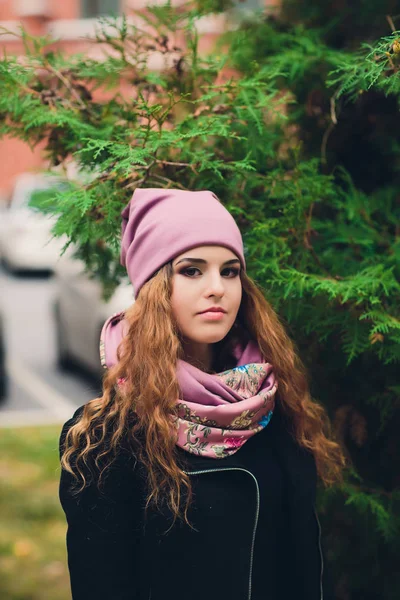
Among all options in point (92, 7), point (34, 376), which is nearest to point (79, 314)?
point (34, 376)

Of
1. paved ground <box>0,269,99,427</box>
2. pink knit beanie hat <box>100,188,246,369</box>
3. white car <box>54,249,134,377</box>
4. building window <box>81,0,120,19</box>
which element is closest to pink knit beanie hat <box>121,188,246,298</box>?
pink knit beanie hat <box>100,188,246,369</box>

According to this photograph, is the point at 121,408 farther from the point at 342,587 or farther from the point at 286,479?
the point at 342,587

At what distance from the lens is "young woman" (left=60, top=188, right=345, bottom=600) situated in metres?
1.93

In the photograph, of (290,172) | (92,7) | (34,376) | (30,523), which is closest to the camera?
(290,172)

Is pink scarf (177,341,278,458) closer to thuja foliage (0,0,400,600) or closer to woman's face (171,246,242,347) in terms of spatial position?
woman's face (171,246,242,347)

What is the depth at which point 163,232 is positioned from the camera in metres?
2.01

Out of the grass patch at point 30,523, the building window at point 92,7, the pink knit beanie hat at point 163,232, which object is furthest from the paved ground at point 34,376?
the building window at point 92,7

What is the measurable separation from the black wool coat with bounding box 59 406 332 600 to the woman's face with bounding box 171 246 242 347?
313 mm

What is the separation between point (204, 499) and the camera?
1.97 meters

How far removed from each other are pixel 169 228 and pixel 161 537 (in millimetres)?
745

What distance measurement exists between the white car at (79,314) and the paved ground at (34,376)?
258mm

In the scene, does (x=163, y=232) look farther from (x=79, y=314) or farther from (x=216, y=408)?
(x=79, y=314)

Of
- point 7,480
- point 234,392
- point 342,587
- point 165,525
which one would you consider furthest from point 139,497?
point 7,480

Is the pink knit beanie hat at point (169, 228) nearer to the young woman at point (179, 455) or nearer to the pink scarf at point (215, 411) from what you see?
the young woman at point (179, 455)
